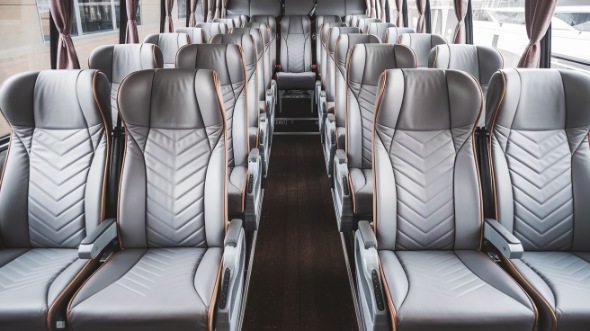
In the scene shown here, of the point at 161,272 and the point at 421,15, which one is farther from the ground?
the point at 421,15

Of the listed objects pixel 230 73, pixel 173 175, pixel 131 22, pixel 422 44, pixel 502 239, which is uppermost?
pixel 131 22

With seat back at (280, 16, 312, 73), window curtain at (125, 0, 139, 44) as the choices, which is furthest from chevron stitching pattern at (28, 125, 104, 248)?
seat back at (280, 16, 312, 73)

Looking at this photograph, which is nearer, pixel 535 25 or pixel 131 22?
pixel 535 25

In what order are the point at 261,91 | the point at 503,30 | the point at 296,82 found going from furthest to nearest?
the point at 503,30, the point at 296,82, the point at 261,91

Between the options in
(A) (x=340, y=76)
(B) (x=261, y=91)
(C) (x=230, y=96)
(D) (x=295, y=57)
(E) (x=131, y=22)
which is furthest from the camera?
(D) (x=295, y=57)

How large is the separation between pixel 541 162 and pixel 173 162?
1675mm

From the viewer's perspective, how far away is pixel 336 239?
9.39 feet

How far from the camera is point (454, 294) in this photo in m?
1.48

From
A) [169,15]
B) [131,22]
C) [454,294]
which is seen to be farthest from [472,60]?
[169,15]

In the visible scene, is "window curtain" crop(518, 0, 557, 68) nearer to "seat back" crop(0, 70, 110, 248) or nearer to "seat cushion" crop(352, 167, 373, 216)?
"seat cushion" crop(352, 167, 373, 216)

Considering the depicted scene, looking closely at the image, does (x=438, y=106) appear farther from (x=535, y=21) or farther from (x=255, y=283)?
(x=535, y=21)

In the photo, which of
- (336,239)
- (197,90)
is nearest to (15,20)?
(197,90)

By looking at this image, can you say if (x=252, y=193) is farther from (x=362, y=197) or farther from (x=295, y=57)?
(x=295, y=57)

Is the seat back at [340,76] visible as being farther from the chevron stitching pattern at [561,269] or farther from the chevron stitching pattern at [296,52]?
the chevron stitching pattern at [296,52]
